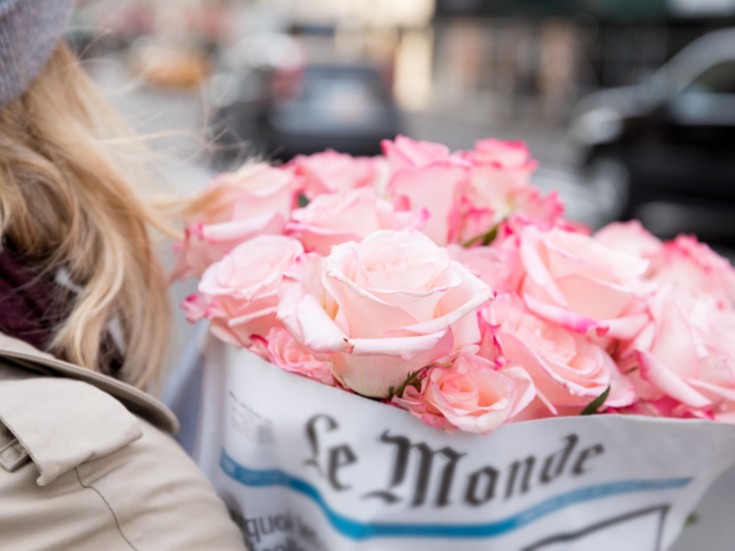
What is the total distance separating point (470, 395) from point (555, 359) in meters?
0.12

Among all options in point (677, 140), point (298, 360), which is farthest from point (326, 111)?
point (298, 360)

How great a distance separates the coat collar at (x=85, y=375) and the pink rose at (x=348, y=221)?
24 centimetres

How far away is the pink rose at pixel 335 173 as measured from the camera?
122 centimetres

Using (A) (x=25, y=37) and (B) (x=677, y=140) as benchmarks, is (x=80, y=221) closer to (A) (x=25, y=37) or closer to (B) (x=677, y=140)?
(A) (x=25, y=37)

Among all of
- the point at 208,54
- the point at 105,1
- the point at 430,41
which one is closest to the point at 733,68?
the point at 105,1

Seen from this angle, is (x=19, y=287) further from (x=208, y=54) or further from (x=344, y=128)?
(x=208, y=54)

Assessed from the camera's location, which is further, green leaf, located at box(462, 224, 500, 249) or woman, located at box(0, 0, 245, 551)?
green leaf, located at box(462, 224, 500, 249)

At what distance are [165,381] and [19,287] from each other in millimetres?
326

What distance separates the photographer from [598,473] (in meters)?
0.98

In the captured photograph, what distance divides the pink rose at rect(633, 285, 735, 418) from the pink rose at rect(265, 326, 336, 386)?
12.9 inches

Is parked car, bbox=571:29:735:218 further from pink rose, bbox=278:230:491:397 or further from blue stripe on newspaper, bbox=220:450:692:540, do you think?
pink rose, bbox=278:230:491:397

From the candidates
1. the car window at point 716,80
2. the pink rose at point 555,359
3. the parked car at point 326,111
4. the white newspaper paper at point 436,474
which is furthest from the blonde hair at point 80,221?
the parked car at point 326,111

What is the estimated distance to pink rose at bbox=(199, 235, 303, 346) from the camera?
0.97 meters

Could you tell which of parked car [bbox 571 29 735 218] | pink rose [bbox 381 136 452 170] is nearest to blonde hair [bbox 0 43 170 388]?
pink rose [bbox 381 136 452 170]
